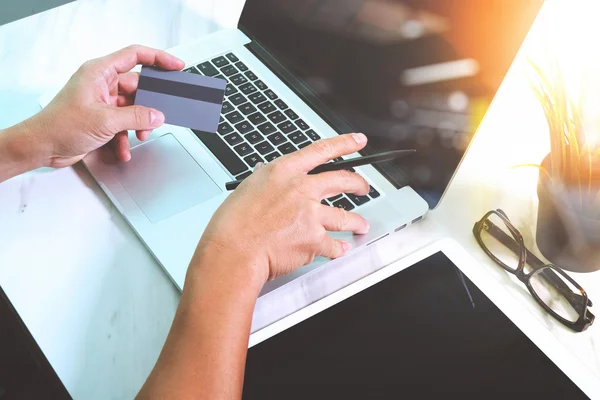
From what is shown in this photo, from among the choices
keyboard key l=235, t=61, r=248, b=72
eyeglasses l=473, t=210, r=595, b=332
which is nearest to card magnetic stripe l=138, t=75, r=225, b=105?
keyboard key l=235, t=61, r=248, b=72

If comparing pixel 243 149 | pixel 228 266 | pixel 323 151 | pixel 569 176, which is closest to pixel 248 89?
pixel 243 149

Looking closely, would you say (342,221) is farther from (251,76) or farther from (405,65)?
(251,76)

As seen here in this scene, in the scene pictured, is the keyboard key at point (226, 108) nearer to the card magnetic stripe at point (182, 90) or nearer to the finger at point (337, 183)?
the card magnetic stripe at point (182, 90)

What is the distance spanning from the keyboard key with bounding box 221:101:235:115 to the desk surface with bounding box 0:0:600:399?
0.69ft

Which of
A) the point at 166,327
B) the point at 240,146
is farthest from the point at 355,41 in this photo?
the point at 166,327

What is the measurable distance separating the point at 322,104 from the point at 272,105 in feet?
0.24

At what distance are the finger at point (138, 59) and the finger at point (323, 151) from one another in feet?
0.90

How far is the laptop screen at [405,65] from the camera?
2.27 feet

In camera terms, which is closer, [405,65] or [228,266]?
[228,266]

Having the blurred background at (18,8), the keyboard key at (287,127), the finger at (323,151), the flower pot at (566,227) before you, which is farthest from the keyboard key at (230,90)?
the blurred background at (18,8)

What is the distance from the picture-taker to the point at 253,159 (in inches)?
32.2

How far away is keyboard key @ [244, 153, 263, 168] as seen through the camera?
82 cm

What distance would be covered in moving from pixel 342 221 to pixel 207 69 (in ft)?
1.24

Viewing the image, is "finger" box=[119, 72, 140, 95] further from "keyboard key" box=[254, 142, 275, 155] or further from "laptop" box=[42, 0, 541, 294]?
"keyboard key" box=[254, 142, 275, 155]
